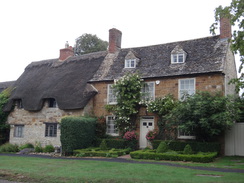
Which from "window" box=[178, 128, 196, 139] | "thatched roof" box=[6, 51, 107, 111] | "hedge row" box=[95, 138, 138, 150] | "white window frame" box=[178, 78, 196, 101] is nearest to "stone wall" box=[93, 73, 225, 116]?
"white window frame" box=[178, 78, 196, 101]

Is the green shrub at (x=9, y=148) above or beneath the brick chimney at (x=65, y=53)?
beneath

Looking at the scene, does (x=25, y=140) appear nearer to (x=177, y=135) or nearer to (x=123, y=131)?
(x=123, y=131)

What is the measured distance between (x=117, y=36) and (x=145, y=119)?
977 centimetres

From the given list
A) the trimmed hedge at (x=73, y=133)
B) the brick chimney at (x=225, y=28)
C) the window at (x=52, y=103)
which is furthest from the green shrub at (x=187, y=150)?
the window at (x=52, y=103)

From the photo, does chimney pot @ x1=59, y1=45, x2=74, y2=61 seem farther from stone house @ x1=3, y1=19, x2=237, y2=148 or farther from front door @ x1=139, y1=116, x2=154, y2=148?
front door @ x1=139, y1=116, x2=154, y2=148

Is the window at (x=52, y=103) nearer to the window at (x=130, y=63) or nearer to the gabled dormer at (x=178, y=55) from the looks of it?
the window at (x=130, y=63)

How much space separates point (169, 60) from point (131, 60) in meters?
3.43

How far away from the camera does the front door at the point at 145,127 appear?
20594mm

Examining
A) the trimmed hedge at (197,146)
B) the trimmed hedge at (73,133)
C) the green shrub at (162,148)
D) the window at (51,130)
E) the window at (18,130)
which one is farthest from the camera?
the window at (18,130)

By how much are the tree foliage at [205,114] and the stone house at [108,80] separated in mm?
1785

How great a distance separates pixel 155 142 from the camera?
18938 millimetres

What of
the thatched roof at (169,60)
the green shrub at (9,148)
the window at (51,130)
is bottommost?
the green shrub at (9,148)

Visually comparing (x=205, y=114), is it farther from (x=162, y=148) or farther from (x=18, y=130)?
(x=18, y=130)

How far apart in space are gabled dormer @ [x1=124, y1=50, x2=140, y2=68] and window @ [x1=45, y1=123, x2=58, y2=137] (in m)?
8.26
